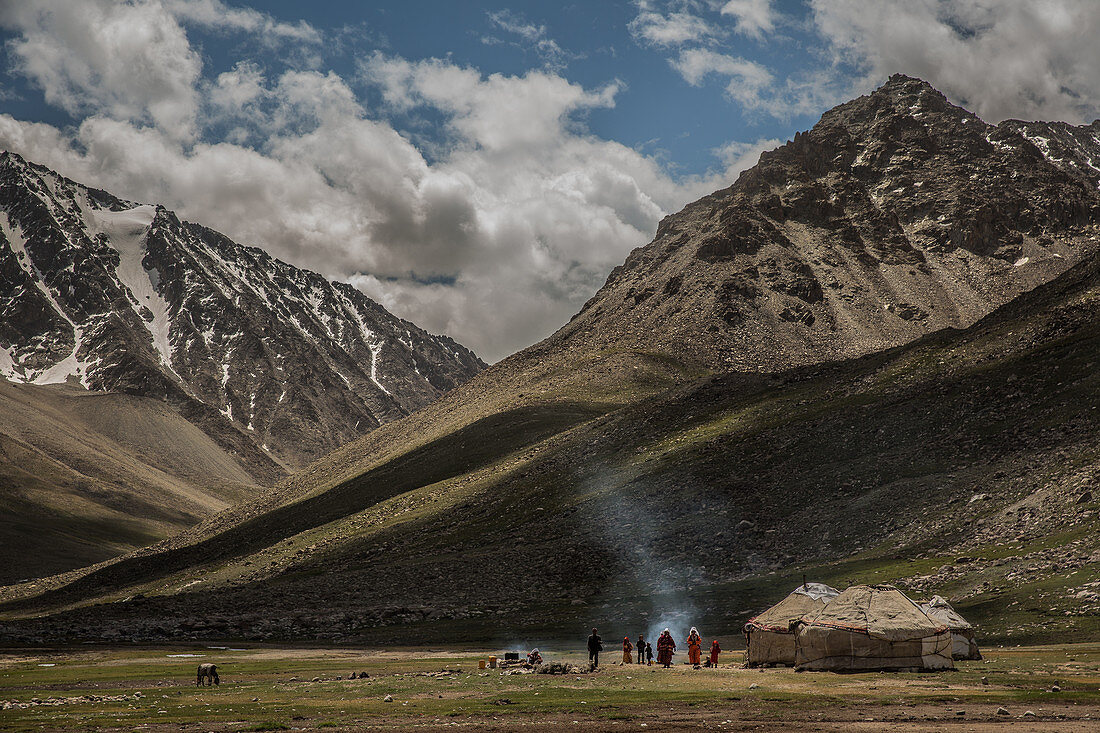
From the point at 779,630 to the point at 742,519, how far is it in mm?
39221

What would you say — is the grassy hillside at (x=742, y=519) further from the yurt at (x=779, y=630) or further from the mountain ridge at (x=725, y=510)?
the yurt at (x=779, y=630)

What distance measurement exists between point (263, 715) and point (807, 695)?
1704 cm

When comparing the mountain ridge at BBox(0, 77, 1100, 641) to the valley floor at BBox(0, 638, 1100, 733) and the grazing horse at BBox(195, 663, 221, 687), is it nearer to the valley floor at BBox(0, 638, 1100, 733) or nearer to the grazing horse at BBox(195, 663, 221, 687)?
the valley floor at BBox(0, 638, 1100, 733)

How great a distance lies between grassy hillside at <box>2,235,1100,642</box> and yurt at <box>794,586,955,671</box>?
36.3 feet

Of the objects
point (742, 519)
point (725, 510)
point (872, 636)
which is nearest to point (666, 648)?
point (872, 636)

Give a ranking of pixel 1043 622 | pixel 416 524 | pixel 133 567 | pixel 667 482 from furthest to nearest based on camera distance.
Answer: pixel 133 567
pixel 416 524
pixel 667 482
pixel 1043 622

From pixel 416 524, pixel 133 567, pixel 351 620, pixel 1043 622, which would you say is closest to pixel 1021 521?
pixel 1043 622

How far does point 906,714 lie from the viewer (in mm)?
23469

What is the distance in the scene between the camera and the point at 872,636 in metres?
37.0

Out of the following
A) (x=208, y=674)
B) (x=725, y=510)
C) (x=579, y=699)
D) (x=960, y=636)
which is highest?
(x=725, y=510)

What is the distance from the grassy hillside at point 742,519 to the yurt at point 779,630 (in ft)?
40.8

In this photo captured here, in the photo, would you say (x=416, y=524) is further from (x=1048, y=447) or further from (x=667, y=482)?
(x=1048, y=447)

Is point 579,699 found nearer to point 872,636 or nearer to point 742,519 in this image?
point 872,636

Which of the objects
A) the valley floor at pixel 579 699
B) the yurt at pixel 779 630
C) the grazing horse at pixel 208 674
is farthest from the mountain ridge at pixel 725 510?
the grazing horse at pixel 208 674
